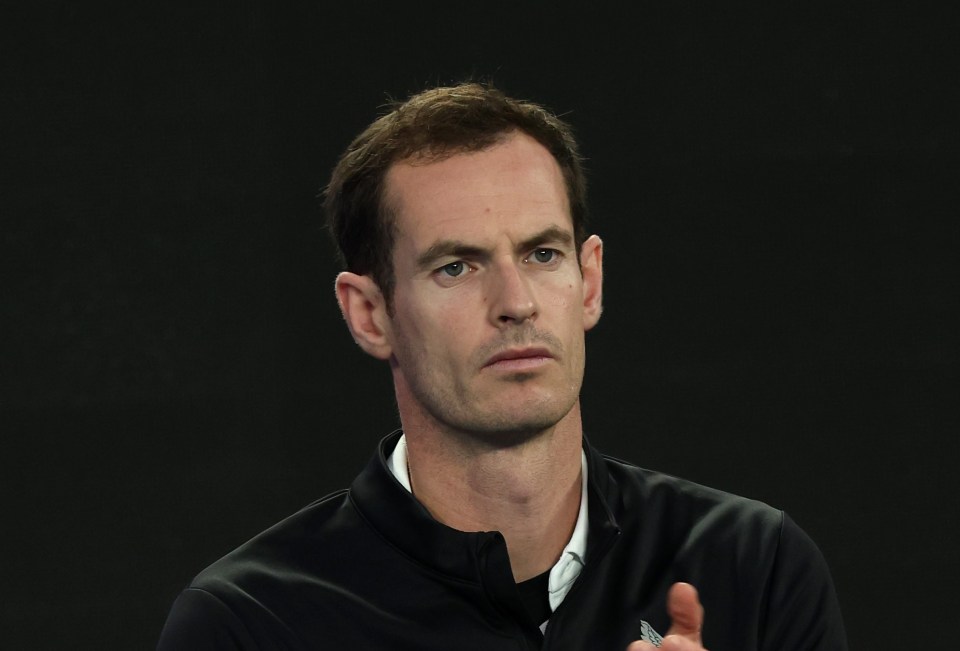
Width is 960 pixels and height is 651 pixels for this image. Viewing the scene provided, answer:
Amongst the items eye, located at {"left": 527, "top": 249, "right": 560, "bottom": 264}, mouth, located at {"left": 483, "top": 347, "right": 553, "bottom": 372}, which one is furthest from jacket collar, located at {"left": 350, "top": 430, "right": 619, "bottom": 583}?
eye, located at {"left": 527, "top": 249, "right": 560, "bottom": 264}

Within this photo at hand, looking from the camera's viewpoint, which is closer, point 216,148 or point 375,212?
point 375,212

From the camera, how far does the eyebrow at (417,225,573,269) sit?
276 centimetres

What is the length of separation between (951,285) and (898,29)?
673mm

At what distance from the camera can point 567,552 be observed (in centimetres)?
285

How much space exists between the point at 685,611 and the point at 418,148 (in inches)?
38.8

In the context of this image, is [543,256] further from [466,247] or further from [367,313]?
[367,313]

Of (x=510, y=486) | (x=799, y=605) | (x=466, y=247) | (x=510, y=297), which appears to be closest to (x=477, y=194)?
(x=466, y=247)

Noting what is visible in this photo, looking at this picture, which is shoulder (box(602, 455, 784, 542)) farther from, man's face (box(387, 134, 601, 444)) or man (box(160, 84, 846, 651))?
man's face (box(387, 134, 601, 444))

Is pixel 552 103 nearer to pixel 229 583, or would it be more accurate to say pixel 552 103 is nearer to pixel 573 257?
pixel 573 257

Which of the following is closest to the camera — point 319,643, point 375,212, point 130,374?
point 319,643

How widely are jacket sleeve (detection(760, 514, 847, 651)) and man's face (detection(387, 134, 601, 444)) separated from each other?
502 millimetres

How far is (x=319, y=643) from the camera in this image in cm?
274

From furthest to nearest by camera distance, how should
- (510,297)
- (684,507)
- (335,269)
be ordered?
(335,269), (684,507), (510,297)

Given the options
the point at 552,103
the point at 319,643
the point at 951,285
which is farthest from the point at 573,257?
the point at 951,285
